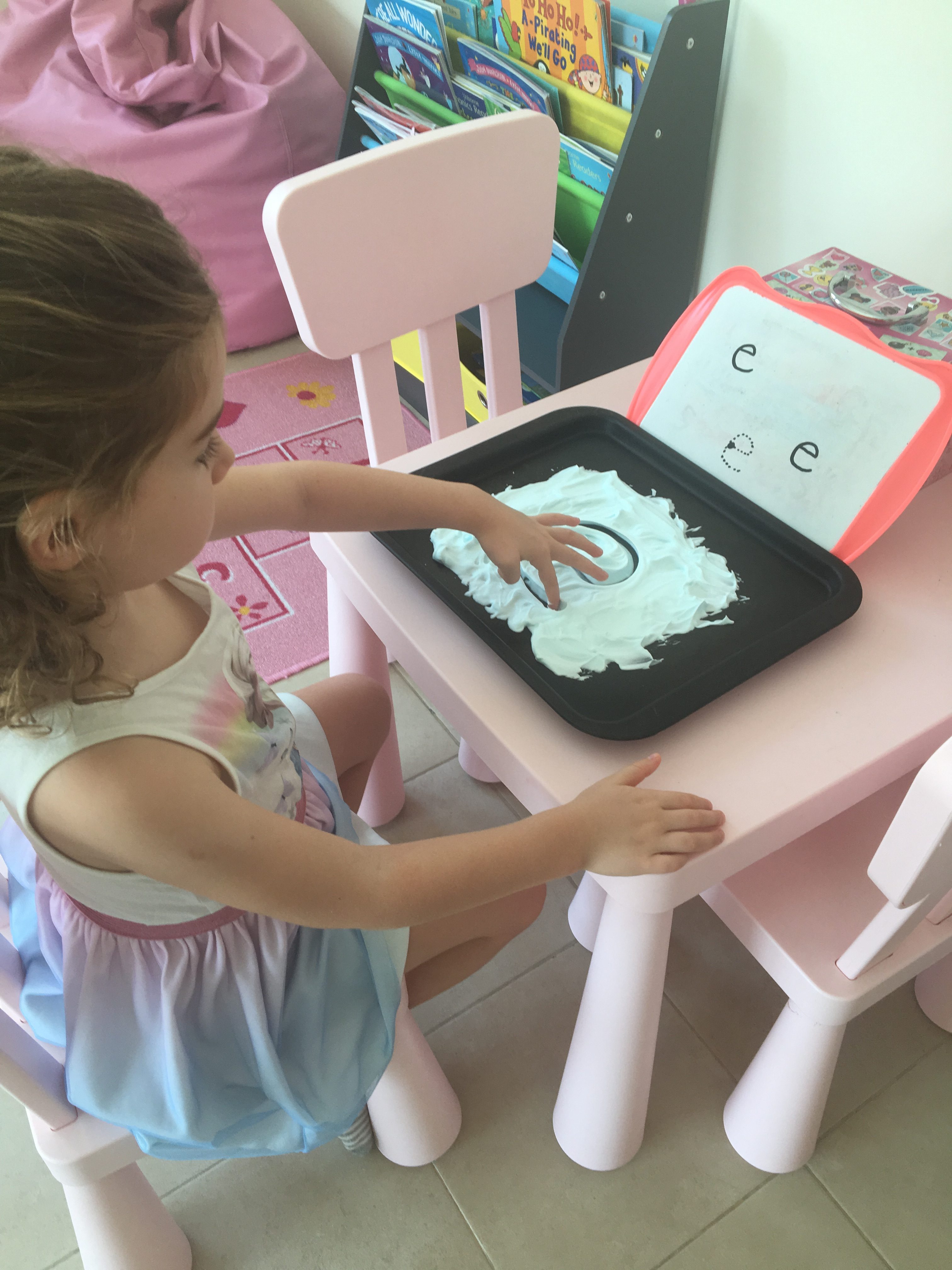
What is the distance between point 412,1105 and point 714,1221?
1.06 ft

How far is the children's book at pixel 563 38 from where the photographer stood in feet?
3.53

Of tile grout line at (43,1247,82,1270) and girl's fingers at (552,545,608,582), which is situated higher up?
girl's fingers at (552,545,608,582)

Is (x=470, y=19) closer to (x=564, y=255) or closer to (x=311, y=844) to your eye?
(x=564, y=255)

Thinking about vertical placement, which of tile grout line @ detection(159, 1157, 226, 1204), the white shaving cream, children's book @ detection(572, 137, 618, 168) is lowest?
tile grout line @ detection(159, 1157, 226, 1204)

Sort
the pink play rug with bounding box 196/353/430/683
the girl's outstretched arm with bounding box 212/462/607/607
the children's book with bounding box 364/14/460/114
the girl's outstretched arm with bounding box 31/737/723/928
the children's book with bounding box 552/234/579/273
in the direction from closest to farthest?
the girl's outstretched arm with bounding box 31/737/723/928 < the girl's outstretched arm with bounding box 212/462/607/607 < the children's book with bounding box 552/234/579/273 < the children's book with bounding box 364/14/460/114 < the pink play rug with bounding box 196/353/430/683

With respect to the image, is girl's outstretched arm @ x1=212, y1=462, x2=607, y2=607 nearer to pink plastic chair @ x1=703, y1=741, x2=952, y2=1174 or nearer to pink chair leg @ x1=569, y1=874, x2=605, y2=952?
pink plastic chair @ x1=703, y1=741, x2=952, y2=1174

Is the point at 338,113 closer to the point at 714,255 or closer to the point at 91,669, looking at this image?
the point at 714,255

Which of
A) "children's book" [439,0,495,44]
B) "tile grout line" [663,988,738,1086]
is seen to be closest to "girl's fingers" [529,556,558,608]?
"tile grout line" [663,988,738,1086]

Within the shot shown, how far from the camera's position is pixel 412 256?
2.88 ft

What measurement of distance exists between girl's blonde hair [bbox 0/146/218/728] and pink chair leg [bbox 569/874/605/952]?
697mm

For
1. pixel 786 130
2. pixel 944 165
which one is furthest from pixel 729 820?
pixel 786 130

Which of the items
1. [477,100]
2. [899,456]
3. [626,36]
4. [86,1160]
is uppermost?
[626,36]

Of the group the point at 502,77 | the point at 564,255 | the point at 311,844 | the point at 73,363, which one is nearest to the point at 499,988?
the point at 311,844

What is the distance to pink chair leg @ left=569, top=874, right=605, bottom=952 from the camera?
40.7 inches
